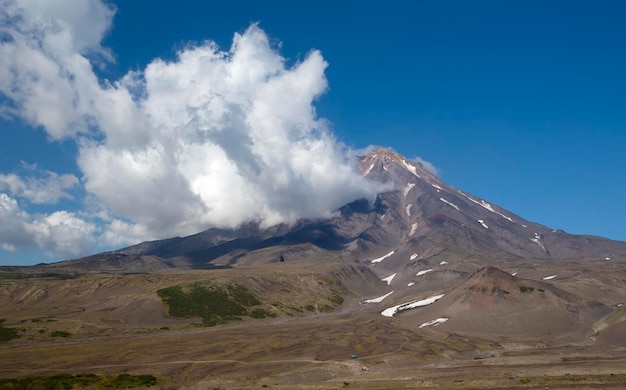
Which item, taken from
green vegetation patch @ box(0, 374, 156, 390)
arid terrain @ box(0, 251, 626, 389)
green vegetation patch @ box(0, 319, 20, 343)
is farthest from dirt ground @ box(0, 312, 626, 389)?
green vegetation patch @ box(0, 319, 20, 343)

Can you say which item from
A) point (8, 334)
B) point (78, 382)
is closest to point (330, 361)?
point (78, 382)

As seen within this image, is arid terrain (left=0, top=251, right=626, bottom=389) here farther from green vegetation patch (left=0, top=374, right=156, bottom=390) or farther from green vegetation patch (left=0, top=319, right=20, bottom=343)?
green vegetation patch (left=0, top=374, right=156, bottom=390)

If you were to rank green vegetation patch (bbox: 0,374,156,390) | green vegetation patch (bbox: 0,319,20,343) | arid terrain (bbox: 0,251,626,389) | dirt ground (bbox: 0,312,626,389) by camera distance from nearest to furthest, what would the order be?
1. green vegetation patch (bbox: 0,374,156,390)
2. dirt ground (bbox: 0,312,626,389)
3. arid terrain (bbox: 0,251,626,389)
4. green vegetation patch (bbox: 0,319,20,343)

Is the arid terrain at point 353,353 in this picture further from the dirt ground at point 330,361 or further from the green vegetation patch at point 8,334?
the green vegetation patch at point 8,334

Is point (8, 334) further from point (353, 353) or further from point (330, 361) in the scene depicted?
point (353, 353)

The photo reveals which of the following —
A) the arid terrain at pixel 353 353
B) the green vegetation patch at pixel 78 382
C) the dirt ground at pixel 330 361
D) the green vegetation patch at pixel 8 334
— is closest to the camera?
the green vegetation patch at pixel 78 382

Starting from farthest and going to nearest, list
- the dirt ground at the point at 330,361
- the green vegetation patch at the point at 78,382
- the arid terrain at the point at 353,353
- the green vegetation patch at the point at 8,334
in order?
the green vegetation patch at the point at 8,334, the arid terrain at the point at 353,353, the dirt ground at the point at 330,361, the green vegetation patch at the point at 78,382

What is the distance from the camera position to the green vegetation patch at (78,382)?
3804 inches

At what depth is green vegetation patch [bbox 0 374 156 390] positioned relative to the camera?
9662 cm

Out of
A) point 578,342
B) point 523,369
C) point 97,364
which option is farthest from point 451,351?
point 97,364

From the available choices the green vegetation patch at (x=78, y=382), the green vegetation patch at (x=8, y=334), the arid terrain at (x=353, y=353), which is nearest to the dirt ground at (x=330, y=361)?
the arid terrain at (x=353, y=353)

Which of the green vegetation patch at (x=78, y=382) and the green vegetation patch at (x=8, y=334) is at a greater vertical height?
the green vegetation patch at (x=8, y=334)

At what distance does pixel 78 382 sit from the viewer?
10006 centimetres

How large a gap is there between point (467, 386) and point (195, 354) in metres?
78.3
